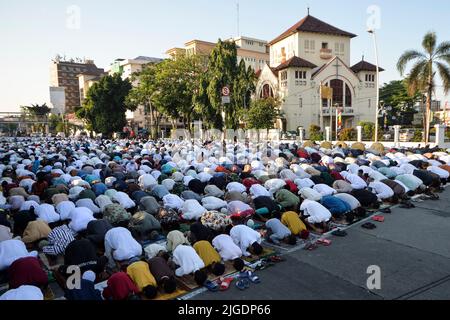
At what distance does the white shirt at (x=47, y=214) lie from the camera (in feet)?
33.9

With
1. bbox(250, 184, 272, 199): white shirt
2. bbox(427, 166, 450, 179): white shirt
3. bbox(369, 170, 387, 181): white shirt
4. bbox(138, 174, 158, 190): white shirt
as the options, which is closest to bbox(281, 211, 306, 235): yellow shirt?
bbox(250, 184, 272, 199): white shirt

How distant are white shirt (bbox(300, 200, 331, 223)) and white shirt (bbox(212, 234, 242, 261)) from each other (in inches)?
122

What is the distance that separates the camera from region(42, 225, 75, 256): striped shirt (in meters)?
8.51

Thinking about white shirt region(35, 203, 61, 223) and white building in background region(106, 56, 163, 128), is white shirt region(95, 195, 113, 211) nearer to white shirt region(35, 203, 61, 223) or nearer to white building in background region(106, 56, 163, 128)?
white shirt region(35, 203, 61, 223)

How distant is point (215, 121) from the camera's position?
1574 inches

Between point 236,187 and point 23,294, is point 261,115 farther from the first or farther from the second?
point 23,294

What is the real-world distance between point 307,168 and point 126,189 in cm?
808

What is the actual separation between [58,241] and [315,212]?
6.91 meters

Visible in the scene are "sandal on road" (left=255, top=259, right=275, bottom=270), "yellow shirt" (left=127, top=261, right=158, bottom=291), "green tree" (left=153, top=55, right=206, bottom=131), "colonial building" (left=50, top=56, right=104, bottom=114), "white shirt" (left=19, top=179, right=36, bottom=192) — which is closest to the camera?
"yellow shirt" (left=127, top=261, right=158, bottom=291)

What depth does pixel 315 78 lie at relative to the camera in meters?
42.8

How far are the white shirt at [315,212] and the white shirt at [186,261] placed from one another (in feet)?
13.7

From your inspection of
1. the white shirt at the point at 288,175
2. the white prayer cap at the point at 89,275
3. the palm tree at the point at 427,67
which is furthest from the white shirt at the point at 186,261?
the palm tree at the point at 427,67

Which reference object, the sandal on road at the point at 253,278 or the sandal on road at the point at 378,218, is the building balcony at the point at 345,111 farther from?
the sandal on road at the point at 253,278
